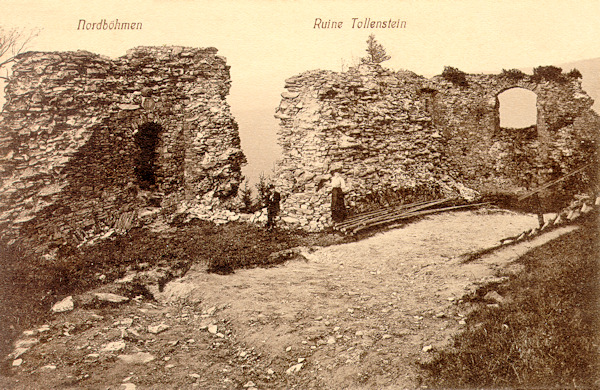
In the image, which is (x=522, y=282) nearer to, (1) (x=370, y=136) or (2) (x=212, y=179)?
(1) (x=370, y=136)

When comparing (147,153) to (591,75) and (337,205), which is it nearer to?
(337,205)

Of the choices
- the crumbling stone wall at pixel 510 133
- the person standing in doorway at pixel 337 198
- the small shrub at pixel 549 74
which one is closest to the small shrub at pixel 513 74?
the crumbling stone wall at pixel 510 133

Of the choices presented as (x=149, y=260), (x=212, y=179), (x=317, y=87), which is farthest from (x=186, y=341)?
(x=317, y=87)

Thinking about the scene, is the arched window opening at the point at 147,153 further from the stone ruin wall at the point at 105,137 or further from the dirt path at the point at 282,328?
the dirt path at the point at 282,328

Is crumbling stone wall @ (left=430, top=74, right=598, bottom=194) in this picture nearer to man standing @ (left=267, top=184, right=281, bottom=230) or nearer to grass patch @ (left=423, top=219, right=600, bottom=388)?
man standing @ (left=267, top=184, right=281, bottom=230)

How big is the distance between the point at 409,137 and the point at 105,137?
909cm

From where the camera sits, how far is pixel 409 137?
13164mm

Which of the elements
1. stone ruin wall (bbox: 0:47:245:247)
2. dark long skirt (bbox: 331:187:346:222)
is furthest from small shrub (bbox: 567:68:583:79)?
stone ruin wall (bbox: 0:47:245:247)

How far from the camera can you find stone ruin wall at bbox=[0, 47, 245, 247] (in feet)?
31.5

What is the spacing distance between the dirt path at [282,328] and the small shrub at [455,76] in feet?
28.6

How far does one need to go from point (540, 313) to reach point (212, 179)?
360 inches

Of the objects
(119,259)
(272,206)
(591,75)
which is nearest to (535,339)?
(272,206)

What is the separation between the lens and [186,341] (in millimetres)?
6047

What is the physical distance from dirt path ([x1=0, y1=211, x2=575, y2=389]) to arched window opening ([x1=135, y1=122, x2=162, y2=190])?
4376 millimetres
